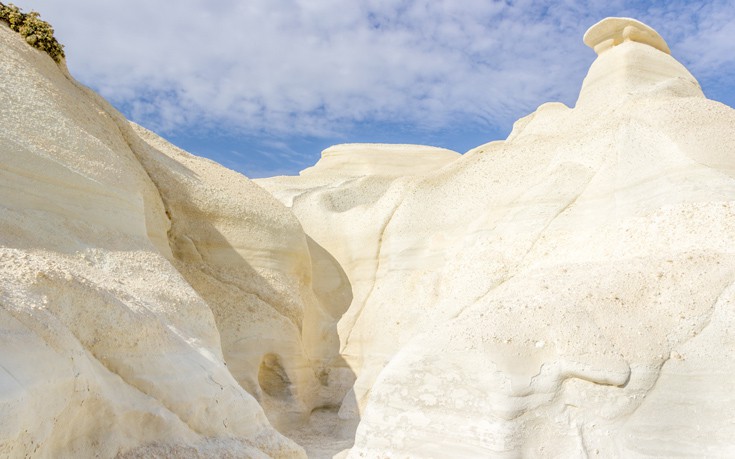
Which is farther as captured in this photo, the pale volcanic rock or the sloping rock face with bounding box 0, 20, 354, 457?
the pale volcanic rock

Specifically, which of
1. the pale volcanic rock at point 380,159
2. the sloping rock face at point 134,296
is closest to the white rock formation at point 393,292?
the sloping rock face at point 134,296

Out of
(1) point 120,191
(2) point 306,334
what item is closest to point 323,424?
(2) point 306,334

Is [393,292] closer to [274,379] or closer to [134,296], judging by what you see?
[274,379]

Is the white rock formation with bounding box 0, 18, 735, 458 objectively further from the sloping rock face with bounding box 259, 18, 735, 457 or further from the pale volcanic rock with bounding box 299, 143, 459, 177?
the pale volcanic rock with bounding box 299, 143, 459, 177

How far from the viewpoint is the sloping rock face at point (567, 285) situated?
6.69m

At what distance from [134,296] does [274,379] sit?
15.6ft

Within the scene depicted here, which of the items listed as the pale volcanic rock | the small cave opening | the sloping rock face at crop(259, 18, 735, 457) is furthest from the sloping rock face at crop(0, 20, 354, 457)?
the pale volcanic rock

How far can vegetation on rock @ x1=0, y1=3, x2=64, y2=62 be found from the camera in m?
9.02

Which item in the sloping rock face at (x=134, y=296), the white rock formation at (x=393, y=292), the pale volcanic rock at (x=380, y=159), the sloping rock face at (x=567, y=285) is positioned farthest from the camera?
the pale volcanic rock at (x=380, y=159)

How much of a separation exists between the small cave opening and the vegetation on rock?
5.24 metres

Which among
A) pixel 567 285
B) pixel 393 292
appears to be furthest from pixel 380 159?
pixel 567 285

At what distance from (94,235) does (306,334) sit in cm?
586

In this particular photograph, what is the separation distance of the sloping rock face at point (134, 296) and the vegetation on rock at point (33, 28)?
0.23 meters

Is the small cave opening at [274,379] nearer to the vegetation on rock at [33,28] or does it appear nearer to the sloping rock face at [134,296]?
the sloping rock face at [134,296]
